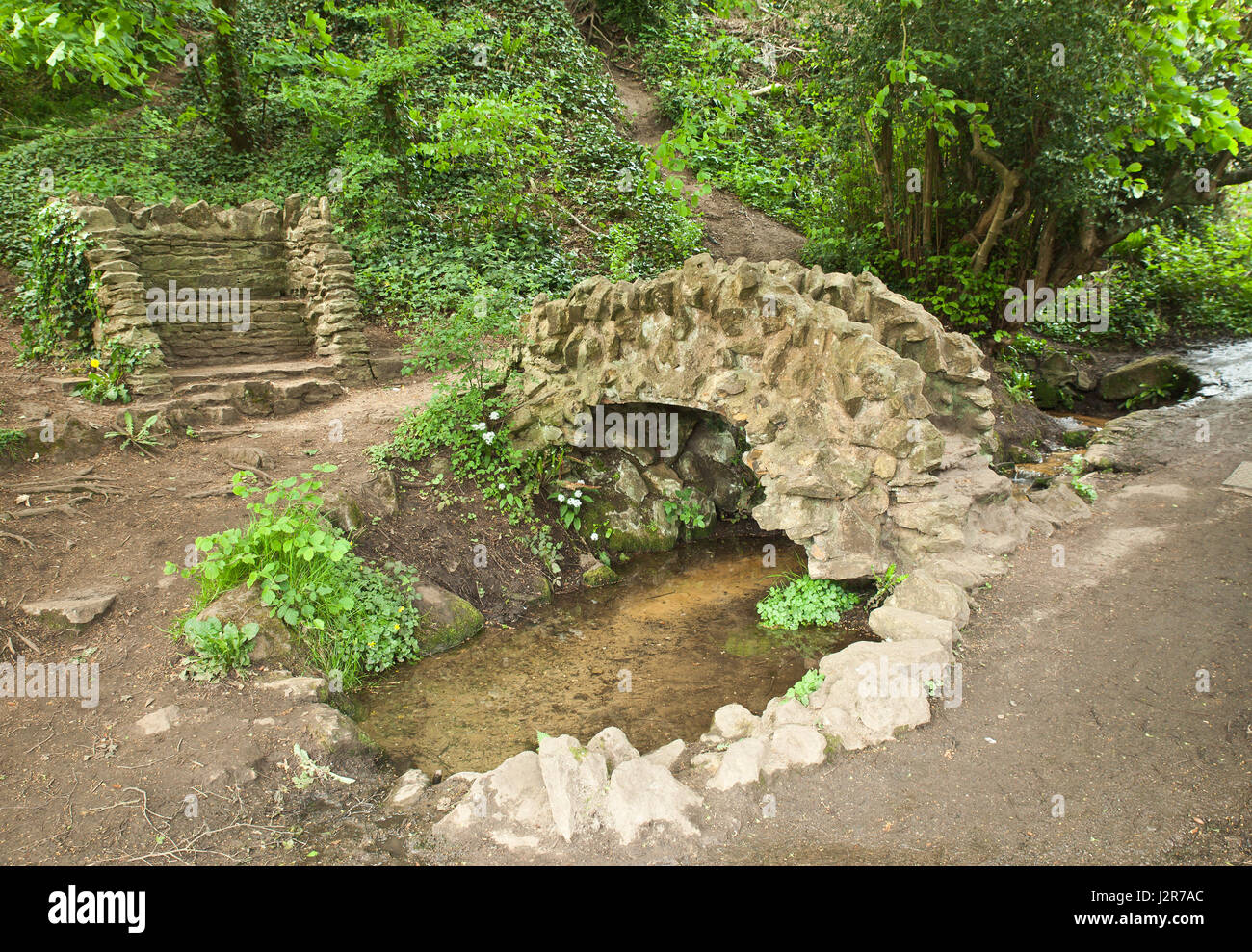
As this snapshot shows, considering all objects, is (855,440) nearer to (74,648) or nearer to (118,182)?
(74,648)

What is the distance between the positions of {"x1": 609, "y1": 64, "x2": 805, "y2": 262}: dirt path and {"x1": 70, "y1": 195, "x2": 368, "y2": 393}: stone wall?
23.7 feet

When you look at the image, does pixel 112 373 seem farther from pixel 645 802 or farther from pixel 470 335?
pixel 645 802

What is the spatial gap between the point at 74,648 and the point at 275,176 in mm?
11229

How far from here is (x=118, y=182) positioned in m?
12.3

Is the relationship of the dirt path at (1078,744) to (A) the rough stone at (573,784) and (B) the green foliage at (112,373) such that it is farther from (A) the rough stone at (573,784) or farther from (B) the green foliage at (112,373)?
(B) the green foliage at (112,373)

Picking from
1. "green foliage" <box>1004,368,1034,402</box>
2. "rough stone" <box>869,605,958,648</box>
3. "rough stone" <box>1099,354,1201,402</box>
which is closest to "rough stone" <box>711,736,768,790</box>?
"rough stone" <box>869,605,958,648</box>

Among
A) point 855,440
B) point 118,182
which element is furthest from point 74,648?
point 118,182

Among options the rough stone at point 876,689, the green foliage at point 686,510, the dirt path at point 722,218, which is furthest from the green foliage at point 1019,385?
the rough stone at point 876,689

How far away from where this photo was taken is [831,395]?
6027mm

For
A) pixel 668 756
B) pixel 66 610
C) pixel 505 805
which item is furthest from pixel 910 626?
pixel 66 610

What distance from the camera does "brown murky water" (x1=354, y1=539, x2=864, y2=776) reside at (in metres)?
4.96

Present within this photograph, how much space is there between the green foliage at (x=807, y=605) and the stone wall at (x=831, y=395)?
15.3 inches

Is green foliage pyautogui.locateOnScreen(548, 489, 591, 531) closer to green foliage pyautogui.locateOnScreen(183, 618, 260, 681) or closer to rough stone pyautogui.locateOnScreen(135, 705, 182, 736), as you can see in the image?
green foliage pyautogui.locateOnScreen(183, 618, 260, 681)

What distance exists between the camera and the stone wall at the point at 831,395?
5.73m
